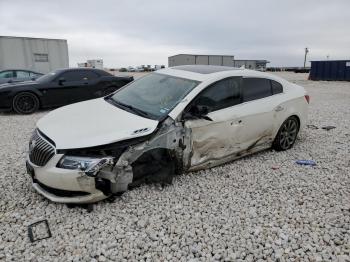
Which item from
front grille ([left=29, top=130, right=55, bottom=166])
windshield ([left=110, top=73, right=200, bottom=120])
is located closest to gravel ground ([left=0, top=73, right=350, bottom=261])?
front grille ([left=29, top=130, right=55, bottom=166])

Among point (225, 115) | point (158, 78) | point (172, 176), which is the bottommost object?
point (172, 176)

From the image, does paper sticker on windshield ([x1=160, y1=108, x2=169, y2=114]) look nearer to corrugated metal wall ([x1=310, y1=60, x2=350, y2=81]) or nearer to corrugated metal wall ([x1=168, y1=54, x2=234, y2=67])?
corrugated metal wall ([x1=310, y1=60, x2=350, y2=81])

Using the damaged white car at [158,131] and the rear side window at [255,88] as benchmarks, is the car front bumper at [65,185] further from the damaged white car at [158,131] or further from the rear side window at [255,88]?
the rear side window at [255,88]

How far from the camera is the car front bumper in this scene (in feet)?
10.00

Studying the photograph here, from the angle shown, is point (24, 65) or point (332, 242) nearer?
point (332, 242)

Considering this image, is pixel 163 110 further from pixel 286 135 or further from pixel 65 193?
pixel 286 135

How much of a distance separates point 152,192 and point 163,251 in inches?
42.2

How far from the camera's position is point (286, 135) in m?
5.34

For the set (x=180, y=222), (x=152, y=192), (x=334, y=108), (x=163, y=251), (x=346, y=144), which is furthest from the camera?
(x=334, y=108)

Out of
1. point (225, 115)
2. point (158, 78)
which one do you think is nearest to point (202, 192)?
point (225, 115)

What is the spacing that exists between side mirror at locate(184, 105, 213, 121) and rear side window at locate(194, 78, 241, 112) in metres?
0.12

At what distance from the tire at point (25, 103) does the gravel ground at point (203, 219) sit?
179 inches

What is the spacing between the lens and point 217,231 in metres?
2.99

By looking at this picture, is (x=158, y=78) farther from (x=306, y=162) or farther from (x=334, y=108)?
→ (x=334, y=108)
